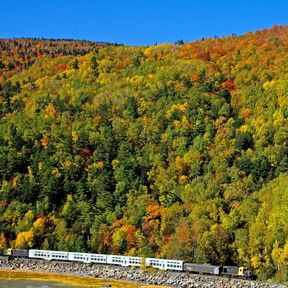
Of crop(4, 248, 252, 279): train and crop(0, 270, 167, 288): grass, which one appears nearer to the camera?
crop(0, 270, 167, 288): grass

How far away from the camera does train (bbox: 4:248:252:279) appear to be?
78.6 metres

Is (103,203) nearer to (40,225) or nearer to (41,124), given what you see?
(40,225)

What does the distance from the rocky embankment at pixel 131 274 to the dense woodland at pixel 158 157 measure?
5.44 metres

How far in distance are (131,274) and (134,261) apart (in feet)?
8.06

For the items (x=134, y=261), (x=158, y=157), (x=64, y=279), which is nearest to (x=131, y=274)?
(x=134, y=261)

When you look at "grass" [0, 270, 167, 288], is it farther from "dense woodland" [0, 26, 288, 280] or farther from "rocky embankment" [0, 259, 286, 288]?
"dense woodland" [0, 26, 288, 280]

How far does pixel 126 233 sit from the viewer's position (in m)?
97.2

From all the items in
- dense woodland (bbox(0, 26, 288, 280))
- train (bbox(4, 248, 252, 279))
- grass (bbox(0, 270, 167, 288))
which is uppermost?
dense woodland (bbox(0, 26, 288, 280))

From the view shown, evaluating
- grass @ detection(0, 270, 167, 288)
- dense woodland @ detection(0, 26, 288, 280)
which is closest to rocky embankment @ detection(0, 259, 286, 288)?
grass @ detection(0, 270, 167, 288)

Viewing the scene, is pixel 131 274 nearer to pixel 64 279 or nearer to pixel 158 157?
pixel 64 279

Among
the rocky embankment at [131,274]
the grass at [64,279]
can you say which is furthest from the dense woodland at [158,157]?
the grass at [64,279]

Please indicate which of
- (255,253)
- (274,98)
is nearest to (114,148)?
(274,98)

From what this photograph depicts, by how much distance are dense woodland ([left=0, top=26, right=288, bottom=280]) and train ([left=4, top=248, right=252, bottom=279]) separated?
3689 mm

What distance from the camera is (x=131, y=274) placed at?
279 feet
